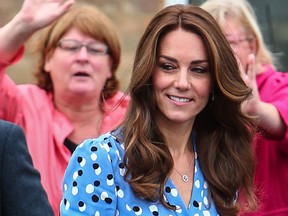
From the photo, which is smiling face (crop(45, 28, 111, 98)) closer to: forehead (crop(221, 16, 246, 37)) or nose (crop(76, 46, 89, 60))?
nose (crop(76, 46, 89, 60))

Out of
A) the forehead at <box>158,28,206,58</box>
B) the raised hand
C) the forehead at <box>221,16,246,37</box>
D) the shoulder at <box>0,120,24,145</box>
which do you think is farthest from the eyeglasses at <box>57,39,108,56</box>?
the shoulder at <box>0,120,24,145</box>

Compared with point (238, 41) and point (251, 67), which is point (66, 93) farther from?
point (251, 67)

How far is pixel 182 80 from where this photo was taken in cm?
284

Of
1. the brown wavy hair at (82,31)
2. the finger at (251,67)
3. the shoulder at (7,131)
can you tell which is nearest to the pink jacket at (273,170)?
the finger at (251,67)

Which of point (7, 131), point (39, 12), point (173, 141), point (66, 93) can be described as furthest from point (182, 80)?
point (66, 93)

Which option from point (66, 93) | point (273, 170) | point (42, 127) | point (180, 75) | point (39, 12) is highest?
point (39, 12)

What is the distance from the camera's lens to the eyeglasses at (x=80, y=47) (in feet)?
13.5

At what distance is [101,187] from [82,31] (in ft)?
5.03

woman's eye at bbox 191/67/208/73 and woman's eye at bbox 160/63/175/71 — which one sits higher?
woman's eye at bbox 160/63/175/71

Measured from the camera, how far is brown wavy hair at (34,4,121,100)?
415cm

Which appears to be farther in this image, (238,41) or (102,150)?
(238,41)

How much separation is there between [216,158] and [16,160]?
2.69 ft

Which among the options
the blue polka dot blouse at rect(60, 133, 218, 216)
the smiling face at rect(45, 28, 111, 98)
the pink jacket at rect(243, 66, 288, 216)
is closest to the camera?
the blue polka dot blouse at rect(60, 133, 218, 216)

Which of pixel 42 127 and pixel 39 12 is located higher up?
pixel 39 12
